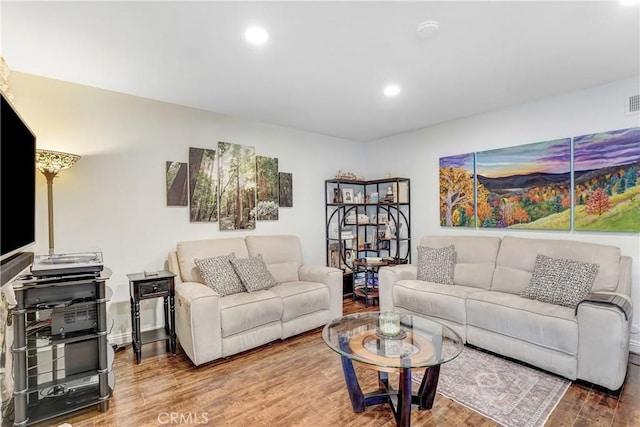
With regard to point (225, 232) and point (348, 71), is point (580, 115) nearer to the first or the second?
point (348, 71)

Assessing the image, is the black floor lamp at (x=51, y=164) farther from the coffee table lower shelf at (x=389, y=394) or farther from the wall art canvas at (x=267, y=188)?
the coffee table lower shelf at (x=389, y=394)

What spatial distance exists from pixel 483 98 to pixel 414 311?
236 centimetres

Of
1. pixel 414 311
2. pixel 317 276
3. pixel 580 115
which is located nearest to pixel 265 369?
pixel 317 276

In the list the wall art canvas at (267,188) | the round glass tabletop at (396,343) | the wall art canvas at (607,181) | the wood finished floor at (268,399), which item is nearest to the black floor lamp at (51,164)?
the wood finished floor at (268,399)

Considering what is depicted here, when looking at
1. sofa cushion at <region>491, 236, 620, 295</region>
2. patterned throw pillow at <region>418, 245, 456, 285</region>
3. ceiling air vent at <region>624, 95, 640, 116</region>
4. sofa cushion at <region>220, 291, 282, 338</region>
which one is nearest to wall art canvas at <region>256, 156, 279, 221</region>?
sofa cushion at <region>220, 291, 282, 338</region>

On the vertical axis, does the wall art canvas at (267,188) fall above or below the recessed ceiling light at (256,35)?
below

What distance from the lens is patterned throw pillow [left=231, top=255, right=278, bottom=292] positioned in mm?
3086

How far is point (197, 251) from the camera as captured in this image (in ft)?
10.3

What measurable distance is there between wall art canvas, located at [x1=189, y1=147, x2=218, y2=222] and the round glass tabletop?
1.96m

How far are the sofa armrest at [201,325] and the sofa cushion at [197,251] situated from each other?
0.42 meters

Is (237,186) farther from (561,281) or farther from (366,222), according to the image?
(561,281)

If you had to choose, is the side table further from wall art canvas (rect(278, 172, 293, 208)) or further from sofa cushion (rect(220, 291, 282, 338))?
wall art canvas (rect(278, 172, 293, 208))

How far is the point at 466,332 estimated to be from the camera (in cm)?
284

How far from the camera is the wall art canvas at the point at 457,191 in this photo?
382cm
